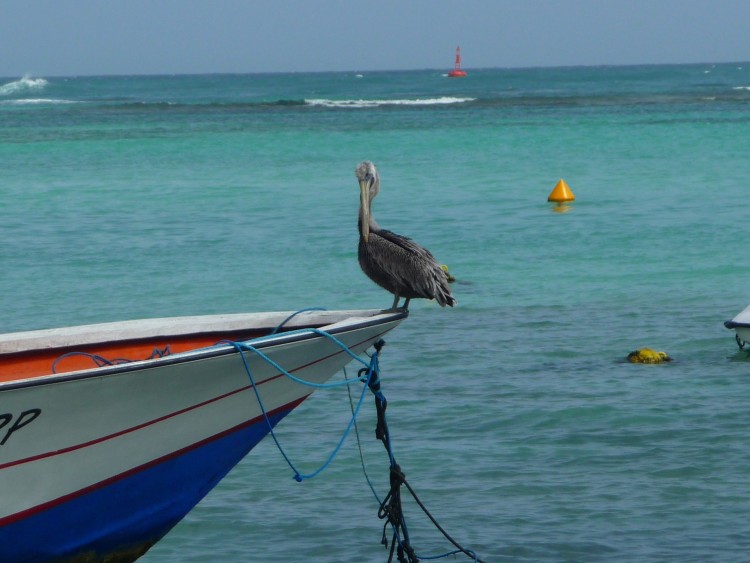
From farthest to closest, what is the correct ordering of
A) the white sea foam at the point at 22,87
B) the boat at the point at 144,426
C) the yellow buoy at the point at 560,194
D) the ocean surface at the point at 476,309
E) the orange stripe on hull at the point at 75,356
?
the white sea foam at the point at 22,87 < the yellow buoy at the point at 560,194 < the ocean surface at the point at 476,309 < the orange stripe on hull at the point at 75,356 < the boat at the point at 144,426

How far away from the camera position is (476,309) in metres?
14.7

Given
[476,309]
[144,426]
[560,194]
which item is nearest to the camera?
[144,426]

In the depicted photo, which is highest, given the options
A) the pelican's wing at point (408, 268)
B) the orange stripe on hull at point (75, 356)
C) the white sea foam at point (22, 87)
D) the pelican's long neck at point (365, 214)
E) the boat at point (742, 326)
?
the pelican's long neck at point (365, 214)

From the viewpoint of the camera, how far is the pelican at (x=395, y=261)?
19.9 feet

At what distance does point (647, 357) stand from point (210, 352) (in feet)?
21.6

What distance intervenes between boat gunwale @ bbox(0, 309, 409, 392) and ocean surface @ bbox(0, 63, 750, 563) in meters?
1.84

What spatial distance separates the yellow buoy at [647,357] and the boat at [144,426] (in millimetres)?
5599

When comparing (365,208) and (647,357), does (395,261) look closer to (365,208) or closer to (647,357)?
(365,208)

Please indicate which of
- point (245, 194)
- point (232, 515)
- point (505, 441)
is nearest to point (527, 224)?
point (245, 194)

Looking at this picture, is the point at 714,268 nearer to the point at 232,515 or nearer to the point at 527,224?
the point at 527,224

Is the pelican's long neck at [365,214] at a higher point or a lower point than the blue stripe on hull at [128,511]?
higher

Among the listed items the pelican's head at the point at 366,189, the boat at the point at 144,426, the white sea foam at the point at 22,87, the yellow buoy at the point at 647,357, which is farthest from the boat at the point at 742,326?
the white sea foam at the point at 22,87

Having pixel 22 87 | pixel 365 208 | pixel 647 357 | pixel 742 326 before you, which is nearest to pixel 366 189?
pixel 365 208

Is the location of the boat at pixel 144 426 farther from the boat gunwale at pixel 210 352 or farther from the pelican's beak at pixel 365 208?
the pelican's beak at pixel 365 208
